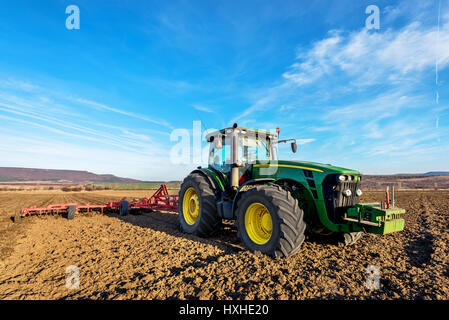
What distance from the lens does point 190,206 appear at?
6637 millimetres

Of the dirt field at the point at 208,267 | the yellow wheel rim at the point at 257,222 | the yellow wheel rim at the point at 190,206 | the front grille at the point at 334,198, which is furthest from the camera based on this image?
the yellow wheel rim at the point at 190,206

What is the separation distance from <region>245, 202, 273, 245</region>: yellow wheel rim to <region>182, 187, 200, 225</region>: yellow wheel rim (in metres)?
2.29

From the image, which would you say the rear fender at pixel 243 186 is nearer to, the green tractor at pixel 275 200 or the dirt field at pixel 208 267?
the green tractor at pixel 275 200

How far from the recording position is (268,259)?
3.82 meters

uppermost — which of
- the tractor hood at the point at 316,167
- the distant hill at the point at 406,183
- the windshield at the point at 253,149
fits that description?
the windshield at the point at 253,149

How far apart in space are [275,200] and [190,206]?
3281 mm

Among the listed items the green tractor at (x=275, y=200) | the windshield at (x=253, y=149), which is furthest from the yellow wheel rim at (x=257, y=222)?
the windshield at (x=253, y=149)

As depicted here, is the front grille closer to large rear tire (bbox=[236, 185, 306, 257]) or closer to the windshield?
large rear tire (bbox=[236, 185, 306, 257])

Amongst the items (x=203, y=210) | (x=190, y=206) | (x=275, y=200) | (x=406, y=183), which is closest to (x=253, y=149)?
(x=203, y=210)

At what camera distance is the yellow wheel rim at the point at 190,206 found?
6559 mm

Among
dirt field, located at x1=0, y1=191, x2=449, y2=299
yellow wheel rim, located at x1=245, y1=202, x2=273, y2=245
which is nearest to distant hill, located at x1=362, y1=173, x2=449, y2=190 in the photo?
dirt field, located at x1=0, y1=191, x2=449, y2=299

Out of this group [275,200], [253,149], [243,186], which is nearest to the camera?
[275,200]

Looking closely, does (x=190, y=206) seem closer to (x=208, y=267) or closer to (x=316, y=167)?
(x=208, y=267)
